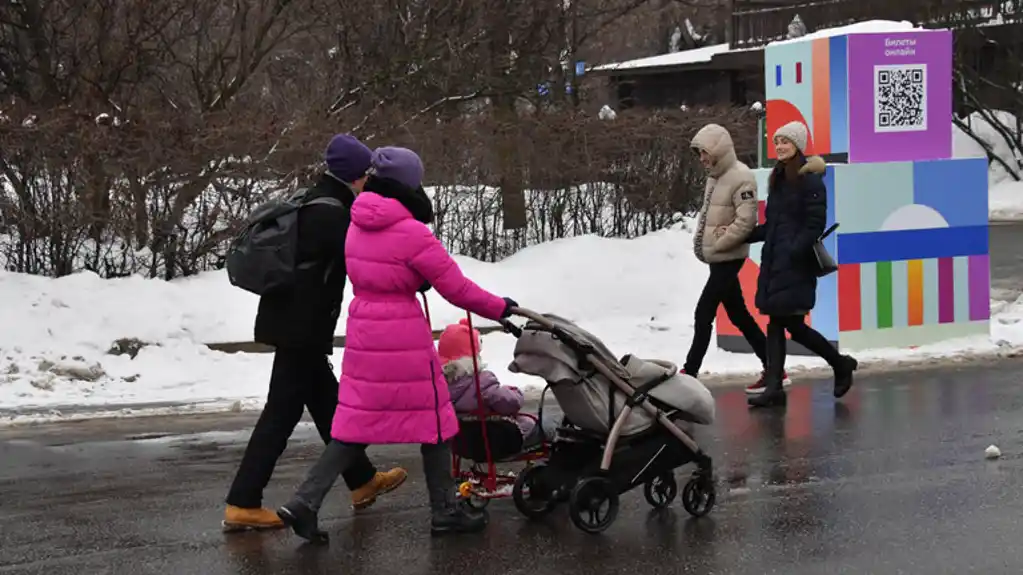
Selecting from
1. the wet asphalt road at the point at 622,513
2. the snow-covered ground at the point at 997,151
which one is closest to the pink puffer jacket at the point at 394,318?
the wet asphalt road at the point at 622,513

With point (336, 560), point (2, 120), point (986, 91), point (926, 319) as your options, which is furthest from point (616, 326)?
point (986, 91)

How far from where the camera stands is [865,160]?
11523 mm

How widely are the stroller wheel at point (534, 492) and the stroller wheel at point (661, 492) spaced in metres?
0.47

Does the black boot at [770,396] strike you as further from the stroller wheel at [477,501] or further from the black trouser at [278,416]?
the black trouser at [278,416]

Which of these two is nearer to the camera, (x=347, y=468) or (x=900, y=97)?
(x=347, y=468)

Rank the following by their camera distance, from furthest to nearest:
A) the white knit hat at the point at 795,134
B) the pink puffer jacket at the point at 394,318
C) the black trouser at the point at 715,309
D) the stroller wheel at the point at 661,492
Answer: the black trouser at the point at 715,309 → the white knit hat at the point at 795,134 → the stroller wheel at the point at 661,492 → the pink puffer jacket at the point at 394,318

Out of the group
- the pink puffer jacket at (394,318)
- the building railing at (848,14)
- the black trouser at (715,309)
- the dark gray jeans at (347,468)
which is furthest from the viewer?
the building railing at (848,14)

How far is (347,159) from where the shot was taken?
21.0 feet

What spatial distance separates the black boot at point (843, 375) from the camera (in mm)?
9758

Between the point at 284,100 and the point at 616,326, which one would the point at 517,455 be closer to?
the point at 616,326

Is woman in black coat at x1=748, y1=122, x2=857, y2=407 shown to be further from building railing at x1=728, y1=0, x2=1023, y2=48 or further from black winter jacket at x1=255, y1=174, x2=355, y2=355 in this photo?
building railing at x1=728, y1=0, x2=1023, y2=48

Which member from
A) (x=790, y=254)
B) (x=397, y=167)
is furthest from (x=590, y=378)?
(x=790, y=254)

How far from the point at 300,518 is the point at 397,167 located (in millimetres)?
1510

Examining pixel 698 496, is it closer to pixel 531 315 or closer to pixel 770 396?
pixel 531 315
